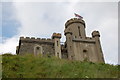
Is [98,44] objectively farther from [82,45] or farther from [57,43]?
[57,43]

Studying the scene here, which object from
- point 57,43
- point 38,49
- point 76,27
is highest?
point 76,27

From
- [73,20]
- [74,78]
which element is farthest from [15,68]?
[73,20]

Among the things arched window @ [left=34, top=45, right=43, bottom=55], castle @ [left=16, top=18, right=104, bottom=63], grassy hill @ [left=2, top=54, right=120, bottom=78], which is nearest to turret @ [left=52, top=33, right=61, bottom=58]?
castle @ [left=16, top=18, right=104, bottom=63]

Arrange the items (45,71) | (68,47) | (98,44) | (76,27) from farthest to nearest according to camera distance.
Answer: (76,27), (98,44), (68,47), (45,71)

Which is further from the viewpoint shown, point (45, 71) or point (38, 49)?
point (38, 49)

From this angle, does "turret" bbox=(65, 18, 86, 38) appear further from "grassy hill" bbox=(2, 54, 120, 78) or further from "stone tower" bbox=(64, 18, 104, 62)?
"grassy hill" bbox=(2, 54, 120, 78)

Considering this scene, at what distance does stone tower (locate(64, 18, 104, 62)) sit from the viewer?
3928 centimetres

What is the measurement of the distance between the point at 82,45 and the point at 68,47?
9.34 feet

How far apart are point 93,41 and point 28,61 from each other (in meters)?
24.1

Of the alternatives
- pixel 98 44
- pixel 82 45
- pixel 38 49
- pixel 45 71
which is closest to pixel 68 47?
pixel 82 45

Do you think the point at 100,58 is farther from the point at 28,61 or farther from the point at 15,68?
the point at 15,68

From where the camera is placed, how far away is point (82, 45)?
135ft

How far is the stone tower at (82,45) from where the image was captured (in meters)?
39.3

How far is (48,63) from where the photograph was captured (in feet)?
62.7
